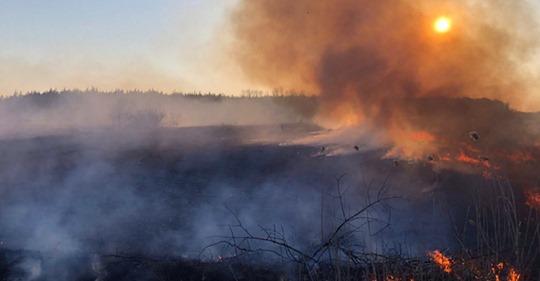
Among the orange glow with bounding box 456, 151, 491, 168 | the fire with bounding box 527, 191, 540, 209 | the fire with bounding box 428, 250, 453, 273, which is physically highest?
the orange glow with bounding box 456, 151, 491, 168

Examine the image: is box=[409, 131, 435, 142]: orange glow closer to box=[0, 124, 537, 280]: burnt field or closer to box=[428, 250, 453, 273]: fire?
box=[0, 124, 537, 280]: burnt field

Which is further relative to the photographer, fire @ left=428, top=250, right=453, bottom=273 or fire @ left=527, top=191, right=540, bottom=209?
fire @ left=527, top=191, right=540, bottom=209

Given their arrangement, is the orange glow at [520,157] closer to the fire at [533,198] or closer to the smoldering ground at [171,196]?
the fire at [533,198]

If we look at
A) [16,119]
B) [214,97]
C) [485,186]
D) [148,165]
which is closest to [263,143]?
[148,165]

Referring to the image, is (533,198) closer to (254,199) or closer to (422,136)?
(422,136)

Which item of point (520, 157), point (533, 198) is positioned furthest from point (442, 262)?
point (520, 157)

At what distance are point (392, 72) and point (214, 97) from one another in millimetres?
31310

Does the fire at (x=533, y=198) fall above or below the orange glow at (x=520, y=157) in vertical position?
below

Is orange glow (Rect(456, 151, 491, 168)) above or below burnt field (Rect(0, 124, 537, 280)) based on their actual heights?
above

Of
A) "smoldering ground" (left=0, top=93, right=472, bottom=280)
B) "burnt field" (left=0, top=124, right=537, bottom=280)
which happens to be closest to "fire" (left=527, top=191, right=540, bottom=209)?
"burnt field" (left=0, top=124, right=537, bottom=280)

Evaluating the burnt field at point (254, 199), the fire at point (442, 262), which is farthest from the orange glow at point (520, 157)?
the fire at point (442, 262)

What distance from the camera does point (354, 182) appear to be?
1447 centimetres

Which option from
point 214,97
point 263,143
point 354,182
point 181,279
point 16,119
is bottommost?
point 181,279

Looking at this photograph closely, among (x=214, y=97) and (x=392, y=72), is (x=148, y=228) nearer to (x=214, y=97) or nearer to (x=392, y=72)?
(x=392, y=72)
